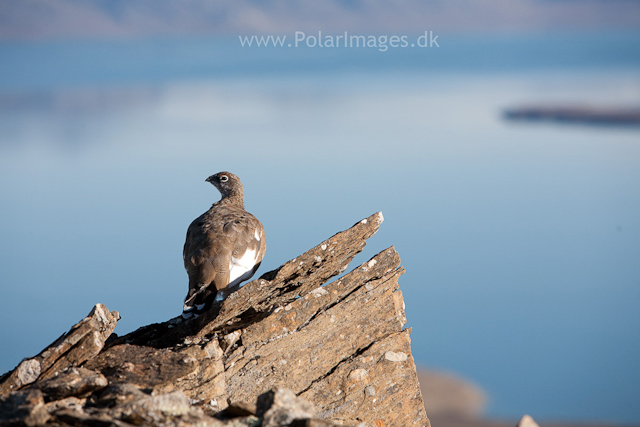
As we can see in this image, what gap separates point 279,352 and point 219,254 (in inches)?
70.8

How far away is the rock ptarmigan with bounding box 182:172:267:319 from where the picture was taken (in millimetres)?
7410

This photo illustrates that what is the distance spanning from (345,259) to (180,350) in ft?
8.82

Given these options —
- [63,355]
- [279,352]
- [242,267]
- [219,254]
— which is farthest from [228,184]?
[63,355]

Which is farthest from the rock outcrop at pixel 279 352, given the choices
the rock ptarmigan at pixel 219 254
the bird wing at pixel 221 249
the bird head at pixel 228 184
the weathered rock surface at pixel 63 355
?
the bird head at pixel 228 184

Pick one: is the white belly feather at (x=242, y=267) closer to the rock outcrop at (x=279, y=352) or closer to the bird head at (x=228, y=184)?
the rock outcrop at (x=279, y=352)

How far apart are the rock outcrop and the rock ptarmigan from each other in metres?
0.46

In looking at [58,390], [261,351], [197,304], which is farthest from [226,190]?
[58,390]

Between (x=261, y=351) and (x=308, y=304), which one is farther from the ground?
(x=308, y=304)

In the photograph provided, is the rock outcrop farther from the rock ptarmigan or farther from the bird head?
the bird head

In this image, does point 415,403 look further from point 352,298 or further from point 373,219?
point 373,219

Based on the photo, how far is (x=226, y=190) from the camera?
1116cm

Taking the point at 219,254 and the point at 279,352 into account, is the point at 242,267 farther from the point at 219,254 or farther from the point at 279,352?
the point at 279,352

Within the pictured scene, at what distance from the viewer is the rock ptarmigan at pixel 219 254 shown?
741 centimetres

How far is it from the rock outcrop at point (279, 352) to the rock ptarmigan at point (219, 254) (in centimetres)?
46
